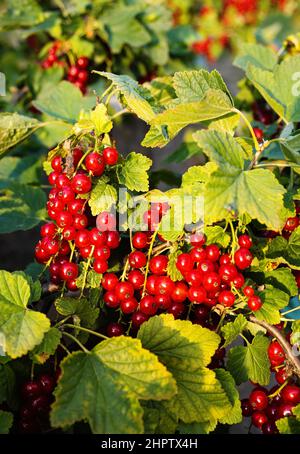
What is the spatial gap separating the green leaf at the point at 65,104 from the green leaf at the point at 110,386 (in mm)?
900

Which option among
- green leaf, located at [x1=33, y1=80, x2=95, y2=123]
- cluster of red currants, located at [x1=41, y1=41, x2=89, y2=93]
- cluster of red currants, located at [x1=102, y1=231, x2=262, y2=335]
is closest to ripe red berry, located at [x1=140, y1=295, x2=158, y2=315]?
cluster of red currants, located at [x1=102, y1=231, x2=262, y2=335]

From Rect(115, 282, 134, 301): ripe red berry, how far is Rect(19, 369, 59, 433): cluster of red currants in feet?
0.71

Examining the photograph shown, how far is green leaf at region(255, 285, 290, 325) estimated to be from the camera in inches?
43.9

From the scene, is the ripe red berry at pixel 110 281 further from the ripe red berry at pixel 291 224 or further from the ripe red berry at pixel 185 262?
the ripe red berry at pixel 291 224

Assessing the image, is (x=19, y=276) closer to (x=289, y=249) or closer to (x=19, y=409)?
(x=19, y=409)

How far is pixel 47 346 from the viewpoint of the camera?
994 millimetres

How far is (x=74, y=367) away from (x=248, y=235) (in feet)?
1.65

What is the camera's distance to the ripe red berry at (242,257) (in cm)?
107

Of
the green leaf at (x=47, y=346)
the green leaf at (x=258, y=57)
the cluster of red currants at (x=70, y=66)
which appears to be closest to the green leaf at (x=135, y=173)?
the green leaf at (x=47, y=346)

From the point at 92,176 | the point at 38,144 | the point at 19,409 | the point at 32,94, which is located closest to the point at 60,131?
the point at 38,144

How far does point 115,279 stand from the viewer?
1.14 metres

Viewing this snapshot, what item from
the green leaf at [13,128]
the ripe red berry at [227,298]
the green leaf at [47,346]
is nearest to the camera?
the green leaf at [47,346]

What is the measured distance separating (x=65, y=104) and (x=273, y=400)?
1.12 metres

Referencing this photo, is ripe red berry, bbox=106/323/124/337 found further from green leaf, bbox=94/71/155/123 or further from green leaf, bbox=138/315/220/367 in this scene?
green leaf, bbox=94/71/155/123
